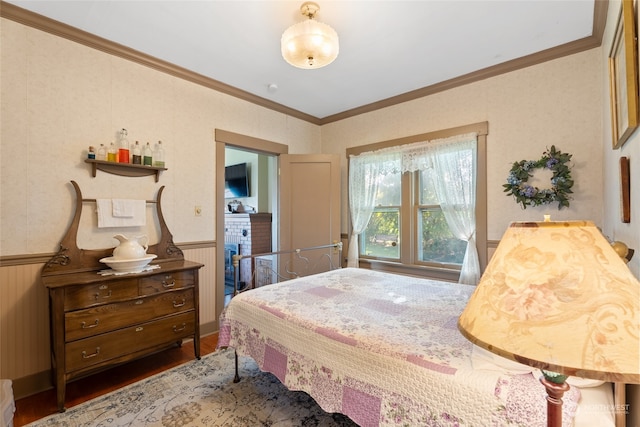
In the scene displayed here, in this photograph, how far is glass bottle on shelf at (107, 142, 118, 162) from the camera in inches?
97.1

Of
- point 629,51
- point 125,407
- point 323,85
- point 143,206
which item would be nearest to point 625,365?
point 629,51

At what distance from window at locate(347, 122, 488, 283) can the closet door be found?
0.27 m

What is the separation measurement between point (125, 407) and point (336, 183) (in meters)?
3.04

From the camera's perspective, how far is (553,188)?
2547 millimetres

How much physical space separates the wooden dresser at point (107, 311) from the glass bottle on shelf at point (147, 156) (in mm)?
567

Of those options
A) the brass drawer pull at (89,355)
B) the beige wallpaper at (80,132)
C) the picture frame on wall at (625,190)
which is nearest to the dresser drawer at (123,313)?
the brass drawer pull at (89,355)

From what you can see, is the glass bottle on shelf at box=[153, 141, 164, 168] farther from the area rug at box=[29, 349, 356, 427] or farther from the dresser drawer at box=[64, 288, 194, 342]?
the area rug at box=[29, 349, 356, 427]

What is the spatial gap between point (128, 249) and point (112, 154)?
83 centimetres

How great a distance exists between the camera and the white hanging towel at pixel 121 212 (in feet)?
7.95

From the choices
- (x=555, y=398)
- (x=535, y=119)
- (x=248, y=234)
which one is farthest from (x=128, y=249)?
(x=535, y=119)

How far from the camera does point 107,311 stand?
2.13 metres

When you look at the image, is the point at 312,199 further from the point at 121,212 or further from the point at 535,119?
the point at 535,119

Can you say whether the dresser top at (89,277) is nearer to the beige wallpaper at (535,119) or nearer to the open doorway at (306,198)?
the open doorway at (306,198)

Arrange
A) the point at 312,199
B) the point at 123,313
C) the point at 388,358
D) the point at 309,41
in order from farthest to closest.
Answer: the point at 312,199 → the point at 123,313 → the point at 309,41 → the point at 388,358
